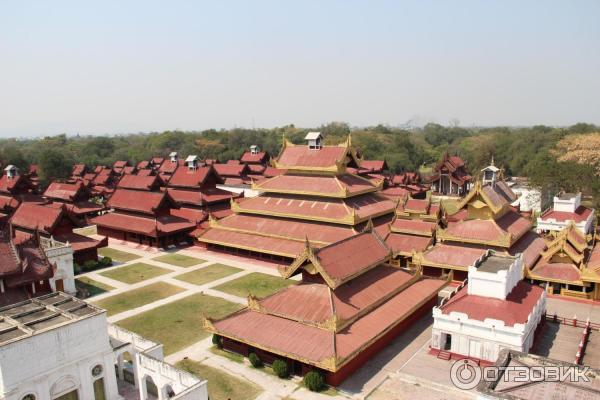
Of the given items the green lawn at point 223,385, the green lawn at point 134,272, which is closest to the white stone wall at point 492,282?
the green lawn at point 223,385

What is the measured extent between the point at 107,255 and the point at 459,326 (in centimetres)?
3249

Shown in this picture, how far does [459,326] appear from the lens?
21.1 meters

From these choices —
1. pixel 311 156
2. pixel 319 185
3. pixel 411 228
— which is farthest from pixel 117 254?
pixel 411 228

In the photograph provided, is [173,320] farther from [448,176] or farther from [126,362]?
[448,176]

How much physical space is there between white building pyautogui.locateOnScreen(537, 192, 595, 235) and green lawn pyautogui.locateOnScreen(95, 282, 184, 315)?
1334 inches

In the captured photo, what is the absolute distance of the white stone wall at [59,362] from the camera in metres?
15.6

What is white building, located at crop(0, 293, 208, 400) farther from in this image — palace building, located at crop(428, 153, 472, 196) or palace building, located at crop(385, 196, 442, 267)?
palace building, located at crop(428, 153, 472, 196)

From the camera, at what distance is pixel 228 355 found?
21984mm

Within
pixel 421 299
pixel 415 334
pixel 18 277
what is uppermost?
pixel 18 277

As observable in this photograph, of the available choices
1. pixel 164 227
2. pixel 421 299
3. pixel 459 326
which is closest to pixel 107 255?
pixel 164 227

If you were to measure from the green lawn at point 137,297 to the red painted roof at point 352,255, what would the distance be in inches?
552

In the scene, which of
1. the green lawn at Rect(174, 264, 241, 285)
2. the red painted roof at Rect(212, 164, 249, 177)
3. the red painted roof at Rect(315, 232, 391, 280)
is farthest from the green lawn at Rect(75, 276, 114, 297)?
the red painted roof at Rect(212, 164, 249, 177)

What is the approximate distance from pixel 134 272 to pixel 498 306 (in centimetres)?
2729

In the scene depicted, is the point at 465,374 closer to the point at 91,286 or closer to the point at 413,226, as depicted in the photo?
the point at 413,226
